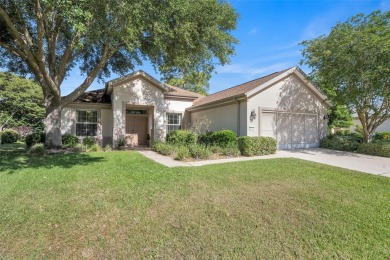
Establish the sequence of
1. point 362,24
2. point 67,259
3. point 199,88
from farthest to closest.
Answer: point 199,88, point 362,24, point 67,259

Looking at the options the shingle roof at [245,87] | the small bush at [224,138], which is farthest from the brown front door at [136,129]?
the small bush at [224,138]

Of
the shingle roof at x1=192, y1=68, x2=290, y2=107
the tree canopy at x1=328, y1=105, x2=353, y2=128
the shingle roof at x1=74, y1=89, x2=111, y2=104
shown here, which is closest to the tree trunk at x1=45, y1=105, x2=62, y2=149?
the shingle roof at x1=74, y1=89, x2=111, y2=104

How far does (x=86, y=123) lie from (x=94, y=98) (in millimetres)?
1999

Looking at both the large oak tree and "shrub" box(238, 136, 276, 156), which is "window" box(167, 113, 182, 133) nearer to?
the large oak tree

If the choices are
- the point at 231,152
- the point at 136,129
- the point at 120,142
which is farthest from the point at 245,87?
the point at 120,142

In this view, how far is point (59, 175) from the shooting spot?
6906mm

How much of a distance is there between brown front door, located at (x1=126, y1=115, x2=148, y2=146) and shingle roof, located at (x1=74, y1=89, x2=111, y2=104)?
212cm

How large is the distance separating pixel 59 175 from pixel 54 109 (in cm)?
652

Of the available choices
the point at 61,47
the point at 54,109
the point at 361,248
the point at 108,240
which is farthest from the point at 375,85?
the point at 61,47

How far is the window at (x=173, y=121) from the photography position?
1752 centimetres

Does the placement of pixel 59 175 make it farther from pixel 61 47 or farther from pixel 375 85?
pixel 375 85

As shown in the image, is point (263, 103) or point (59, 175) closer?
point (59, 175)

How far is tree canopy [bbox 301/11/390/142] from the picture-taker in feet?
36.2

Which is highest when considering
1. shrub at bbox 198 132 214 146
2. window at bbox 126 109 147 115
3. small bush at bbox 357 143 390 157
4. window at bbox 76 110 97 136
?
window at bbox 126 109 147 115
